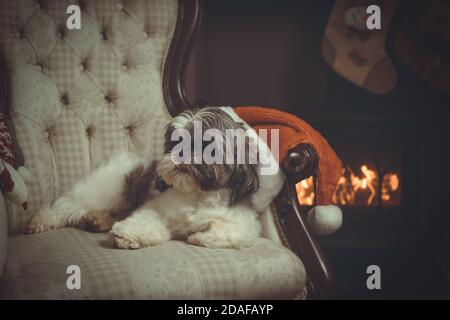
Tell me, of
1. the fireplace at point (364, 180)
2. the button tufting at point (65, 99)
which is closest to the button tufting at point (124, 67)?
the button tufting at point (65, 99)

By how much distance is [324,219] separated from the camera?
5.24 ft

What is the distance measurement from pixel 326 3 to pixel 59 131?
1894 millimetres

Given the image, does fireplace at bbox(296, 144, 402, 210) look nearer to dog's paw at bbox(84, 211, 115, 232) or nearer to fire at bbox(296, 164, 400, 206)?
fire at bbox(296, 164, 400, 206)

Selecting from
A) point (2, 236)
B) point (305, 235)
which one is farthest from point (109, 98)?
point (305, 235)

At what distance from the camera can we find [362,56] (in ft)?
9.45

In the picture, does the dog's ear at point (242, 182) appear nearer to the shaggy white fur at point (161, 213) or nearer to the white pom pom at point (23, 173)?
the shaggy white fur at point (161, 213)

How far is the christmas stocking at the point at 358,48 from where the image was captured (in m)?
2.83

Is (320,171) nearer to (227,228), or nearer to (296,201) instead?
(296,201)

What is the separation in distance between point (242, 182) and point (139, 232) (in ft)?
1.19

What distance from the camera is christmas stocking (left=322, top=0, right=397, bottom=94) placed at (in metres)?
2.83

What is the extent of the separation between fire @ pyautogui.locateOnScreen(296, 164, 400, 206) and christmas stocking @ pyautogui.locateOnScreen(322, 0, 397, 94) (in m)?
0.51

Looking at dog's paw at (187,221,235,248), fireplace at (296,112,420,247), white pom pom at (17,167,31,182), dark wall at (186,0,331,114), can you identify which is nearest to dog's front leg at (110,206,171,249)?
dog's paw at (187,221,235,248)

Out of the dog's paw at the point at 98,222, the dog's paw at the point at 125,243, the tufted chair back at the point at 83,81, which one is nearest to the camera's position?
the dog's paw at the point at 125,243

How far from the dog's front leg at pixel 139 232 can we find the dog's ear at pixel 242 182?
246 mm
